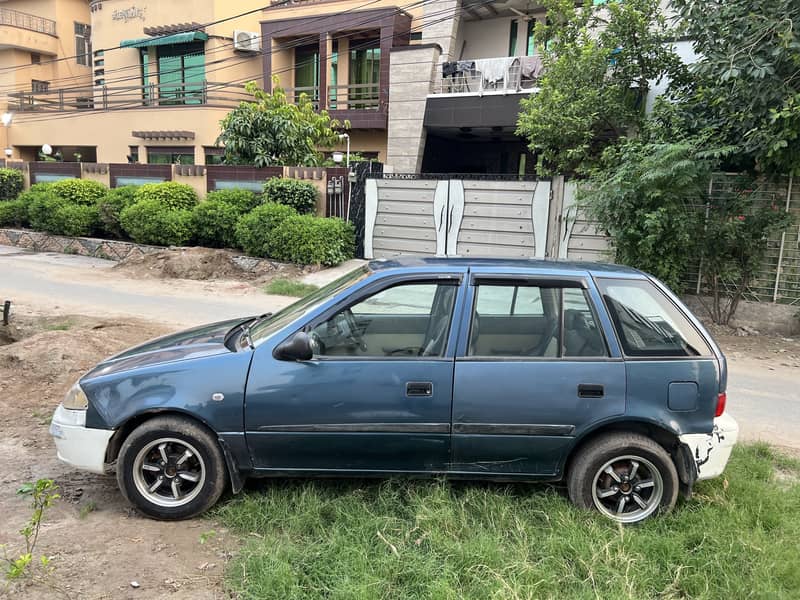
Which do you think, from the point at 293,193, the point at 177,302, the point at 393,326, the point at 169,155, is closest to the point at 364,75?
the point at 169,155

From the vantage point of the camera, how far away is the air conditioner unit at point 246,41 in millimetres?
24219

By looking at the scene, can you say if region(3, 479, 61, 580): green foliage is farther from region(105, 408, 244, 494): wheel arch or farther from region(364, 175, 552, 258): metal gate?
region(364, 175, 552, 258): metal gate

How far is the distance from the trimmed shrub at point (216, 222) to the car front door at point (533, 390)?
38.4 ft

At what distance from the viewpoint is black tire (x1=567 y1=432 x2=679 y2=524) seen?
11.7ft

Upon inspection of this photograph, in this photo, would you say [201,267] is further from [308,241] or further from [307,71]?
[307,71]

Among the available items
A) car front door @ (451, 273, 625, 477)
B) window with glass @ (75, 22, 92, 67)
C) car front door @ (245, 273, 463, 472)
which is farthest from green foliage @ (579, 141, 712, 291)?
window with glass @ (75, 22, 92, 67)

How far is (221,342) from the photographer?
390cm

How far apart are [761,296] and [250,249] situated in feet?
33.6

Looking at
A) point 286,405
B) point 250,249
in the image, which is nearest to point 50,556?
point 286,405

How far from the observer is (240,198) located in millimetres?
14625

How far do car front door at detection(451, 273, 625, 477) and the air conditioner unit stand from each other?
2396 centimetres

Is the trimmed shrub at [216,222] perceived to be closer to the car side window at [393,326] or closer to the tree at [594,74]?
the tree at [594,74]

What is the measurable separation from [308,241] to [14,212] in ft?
35.8

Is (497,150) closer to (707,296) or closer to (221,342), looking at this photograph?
(707,296)
